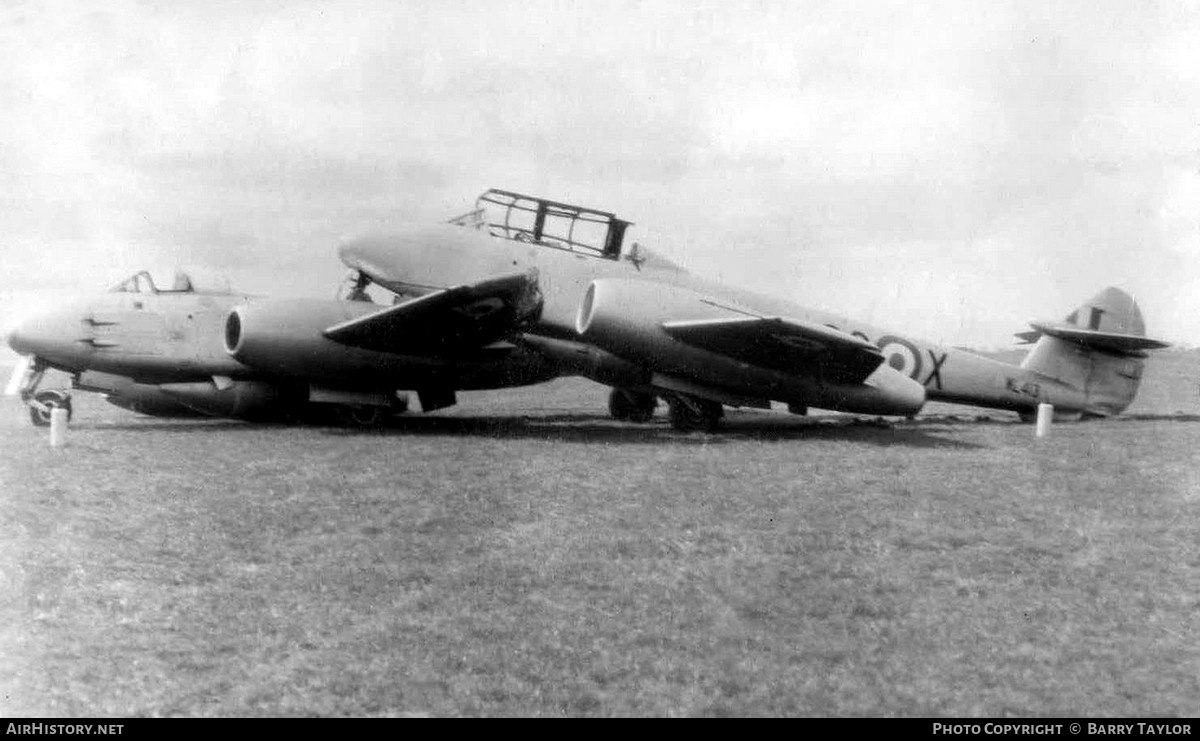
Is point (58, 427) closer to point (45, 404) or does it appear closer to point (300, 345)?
point (300, 345)

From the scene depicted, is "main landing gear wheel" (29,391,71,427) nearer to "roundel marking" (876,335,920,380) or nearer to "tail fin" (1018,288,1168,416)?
"roundel marking" (876,335,920,380)

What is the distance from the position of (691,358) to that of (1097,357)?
8.04 metres

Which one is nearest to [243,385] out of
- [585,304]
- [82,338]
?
[82,338]

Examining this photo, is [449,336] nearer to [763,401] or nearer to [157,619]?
[763,401]

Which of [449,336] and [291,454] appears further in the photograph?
[449,336]

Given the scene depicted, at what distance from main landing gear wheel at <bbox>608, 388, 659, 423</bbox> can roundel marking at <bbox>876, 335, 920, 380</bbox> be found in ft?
13.5

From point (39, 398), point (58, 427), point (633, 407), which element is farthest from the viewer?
point (633, 407)

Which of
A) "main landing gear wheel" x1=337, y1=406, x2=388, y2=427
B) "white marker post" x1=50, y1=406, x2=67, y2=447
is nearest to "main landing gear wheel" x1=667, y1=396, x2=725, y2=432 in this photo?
"main landing gear wheel" x1=337, y1=406, x2=388, y2=427

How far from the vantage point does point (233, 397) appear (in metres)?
14.4

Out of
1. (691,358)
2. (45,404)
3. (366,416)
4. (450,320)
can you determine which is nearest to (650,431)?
(691,358)

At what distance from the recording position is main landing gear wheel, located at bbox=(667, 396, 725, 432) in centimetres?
1388

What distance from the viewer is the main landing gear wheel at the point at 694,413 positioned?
547 inches

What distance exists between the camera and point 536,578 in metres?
6.30

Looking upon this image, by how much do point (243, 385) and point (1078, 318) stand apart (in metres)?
14.1
